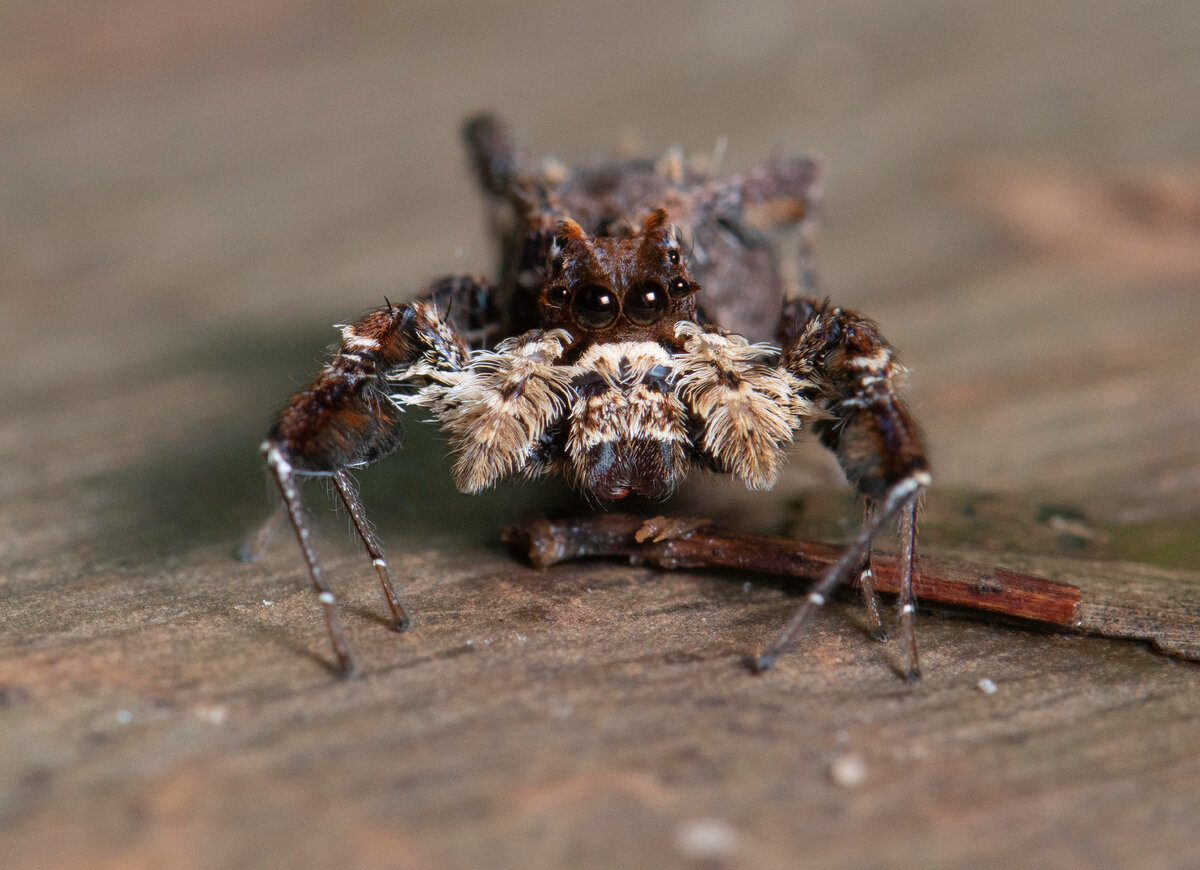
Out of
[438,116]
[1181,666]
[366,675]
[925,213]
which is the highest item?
[438,116]

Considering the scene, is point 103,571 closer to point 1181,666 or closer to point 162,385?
point 162,385

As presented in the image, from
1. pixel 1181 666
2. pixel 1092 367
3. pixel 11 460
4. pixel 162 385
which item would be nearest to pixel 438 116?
pixel 162 385

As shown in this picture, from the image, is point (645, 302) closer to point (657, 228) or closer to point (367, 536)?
point (657, 228)

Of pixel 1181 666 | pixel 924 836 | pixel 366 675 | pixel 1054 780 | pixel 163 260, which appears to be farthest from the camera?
pixel 163 260

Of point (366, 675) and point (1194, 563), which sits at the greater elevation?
point (366, 675)

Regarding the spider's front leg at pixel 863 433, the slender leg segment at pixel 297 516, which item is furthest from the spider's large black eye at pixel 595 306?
the slender leg segment at pixel 297 516

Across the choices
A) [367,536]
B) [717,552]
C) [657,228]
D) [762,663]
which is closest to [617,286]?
[657,228]

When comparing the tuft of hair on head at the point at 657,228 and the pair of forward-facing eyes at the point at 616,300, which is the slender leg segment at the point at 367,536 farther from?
the tuft of hair on head at the point at 657,228
